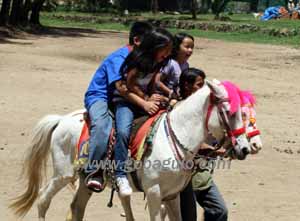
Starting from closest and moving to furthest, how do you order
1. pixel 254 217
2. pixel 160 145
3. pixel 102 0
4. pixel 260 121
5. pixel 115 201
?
pixel 160 145 → pixel 254 217 → pixel 115 201 → pixel 260 121 → pixel 102 0

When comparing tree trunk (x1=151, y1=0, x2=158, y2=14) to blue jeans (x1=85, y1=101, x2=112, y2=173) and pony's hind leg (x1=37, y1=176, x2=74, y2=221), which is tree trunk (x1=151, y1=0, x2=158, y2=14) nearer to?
pony's hind leg (x1=37, y1=176, x2=74, y2=221)

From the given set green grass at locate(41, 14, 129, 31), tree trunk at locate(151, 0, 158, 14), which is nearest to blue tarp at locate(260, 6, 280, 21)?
tree trunk at locate(151, 0, 158, 14)

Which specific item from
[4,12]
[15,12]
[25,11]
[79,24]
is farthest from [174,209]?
[79,24]

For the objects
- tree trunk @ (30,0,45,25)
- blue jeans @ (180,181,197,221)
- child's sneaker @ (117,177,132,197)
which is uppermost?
child's sneaker @ (117,177,132,197)

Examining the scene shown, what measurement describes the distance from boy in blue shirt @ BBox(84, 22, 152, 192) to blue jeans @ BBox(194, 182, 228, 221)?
0.83 meters

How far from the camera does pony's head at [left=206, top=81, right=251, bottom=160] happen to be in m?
5.27

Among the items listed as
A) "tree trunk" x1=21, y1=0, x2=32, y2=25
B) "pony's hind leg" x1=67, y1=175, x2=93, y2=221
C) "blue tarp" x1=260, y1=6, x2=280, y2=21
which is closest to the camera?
"pony's hind leg" x1=67, y1=175, x2=93, y2=221

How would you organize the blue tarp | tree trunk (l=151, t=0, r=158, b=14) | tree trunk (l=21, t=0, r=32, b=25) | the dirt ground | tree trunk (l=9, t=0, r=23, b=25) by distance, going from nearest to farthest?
the dirt ground
tree trunk (l=9, t=0, r=23, b=25)
tree trunk (l=21, t=0, r=32, b=25)
the blue tarp
tree trunk (l=151, t=0, r=158, b=14)

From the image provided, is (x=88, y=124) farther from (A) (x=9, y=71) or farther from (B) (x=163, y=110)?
(A) (x=9, y=71)

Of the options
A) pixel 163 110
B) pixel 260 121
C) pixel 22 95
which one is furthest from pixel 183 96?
pixel 22 95

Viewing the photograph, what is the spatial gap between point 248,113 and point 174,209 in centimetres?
103

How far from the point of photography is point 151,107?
227 inches

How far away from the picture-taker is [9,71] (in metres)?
18.2

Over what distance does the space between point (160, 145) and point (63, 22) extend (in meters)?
39.7
